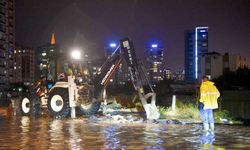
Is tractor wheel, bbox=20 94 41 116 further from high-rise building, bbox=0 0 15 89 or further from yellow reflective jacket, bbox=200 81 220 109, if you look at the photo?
high-rise building, bbox=0 0 15 89

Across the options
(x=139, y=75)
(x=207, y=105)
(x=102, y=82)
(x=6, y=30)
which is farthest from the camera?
(x=6, y=30)

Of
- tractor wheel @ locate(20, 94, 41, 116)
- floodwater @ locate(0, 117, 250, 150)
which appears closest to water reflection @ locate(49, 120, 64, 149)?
floodwater @ locate(0, 117, 250, 150)

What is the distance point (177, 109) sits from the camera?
972 inches

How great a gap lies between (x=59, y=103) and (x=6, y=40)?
137592 mm

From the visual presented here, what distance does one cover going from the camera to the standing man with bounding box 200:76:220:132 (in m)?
15.5

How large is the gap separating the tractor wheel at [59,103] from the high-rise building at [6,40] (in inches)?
5023

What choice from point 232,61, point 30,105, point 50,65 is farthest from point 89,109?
point 232,61

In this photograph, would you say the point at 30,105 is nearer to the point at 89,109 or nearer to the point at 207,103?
the point at 89,109

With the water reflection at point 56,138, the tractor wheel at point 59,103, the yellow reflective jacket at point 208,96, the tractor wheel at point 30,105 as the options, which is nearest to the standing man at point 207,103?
the yellow reflective jacket at point 208,96

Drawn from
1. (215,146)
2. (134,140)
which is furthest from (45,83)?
(215,146)

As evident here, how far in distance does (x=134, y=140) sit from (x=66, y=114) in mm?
10247

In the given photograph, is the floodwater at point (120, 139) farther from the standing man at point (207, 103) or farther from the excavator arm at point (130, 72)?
the excavator arm at point (130, 72)

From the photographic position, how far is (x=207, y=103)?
15.5m

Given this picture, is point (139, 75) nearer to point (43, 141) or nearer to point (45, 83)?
point (45, 83)
